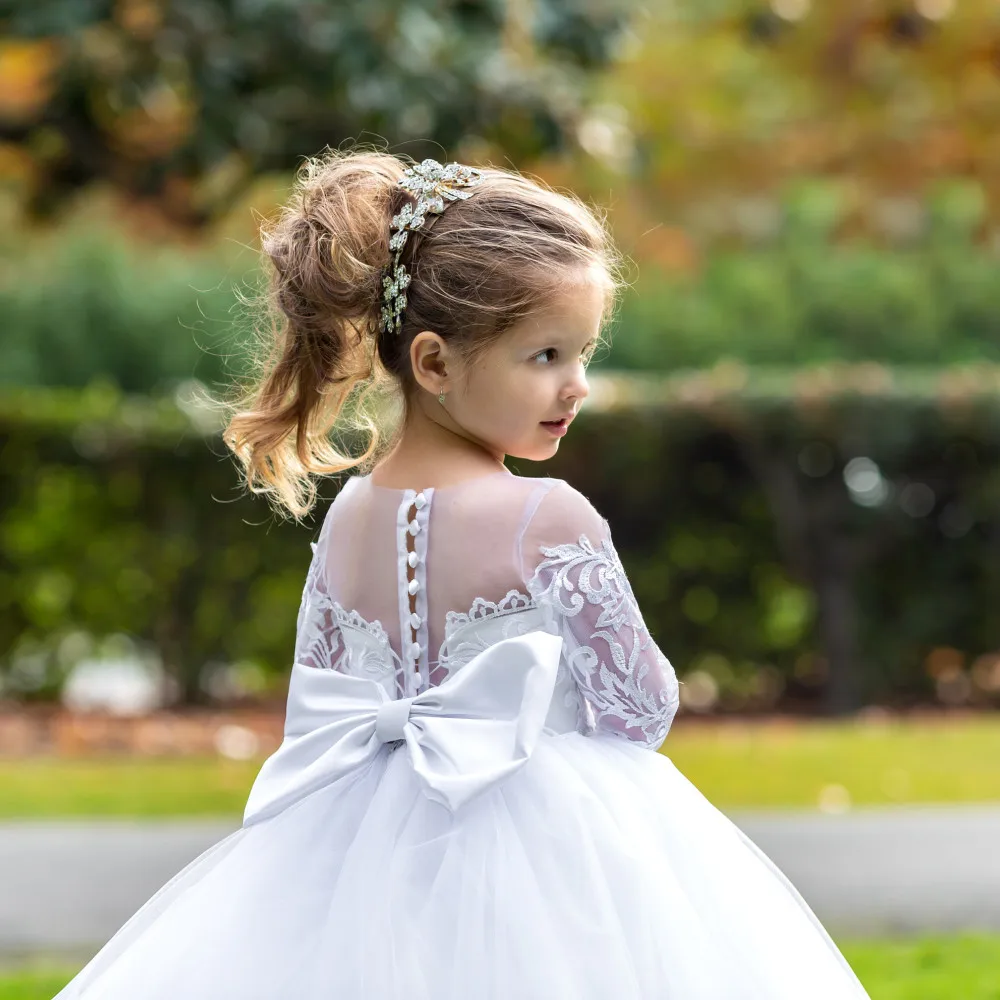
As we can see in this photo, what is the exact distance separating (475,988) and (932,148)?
1676 centimetres


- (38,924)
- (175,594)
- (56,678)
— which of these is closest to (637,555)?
(175,594)

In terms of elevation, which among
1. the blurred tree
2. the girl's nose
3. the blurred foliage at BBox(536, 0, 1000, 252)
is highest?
the blurred foliage at BBox(536, 0, 1000, 252)

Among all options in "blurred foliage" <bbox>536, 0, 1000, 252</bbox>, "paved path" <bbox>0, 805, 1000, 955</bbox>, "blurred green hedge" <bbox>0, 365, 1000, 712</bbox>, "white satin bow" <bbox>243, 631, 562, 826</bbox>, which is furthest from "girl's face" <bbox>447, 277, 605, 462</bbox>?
"blurred foliage" <bbox>536, 0, 1000, 252</bbox>

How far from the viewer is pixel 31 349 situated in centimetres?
1146

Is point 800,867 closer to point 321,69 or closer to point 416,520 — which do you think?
point 416,520

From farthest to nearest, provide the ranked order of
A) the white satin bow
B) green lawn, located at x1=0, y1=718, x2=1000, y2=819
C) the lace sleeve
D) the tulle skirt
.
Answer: green lawn, located at x1=0, y1=718, x2=1000, y2=819 < the lace sleeve < the white satin bow < the tulle skirt

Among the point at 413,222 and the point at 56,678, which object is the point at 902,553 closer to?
the point at 56,678

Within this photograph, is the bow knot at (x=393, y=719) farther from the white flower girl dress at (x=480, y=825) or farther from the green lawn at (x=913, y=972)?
the green lawn at (x=913, y=972)

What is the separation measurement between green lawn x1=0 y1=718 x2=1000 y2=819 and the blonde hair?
3.85 m

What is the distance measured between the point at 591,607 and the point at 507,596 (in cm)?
13

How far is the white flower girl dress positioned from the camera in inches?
90.4

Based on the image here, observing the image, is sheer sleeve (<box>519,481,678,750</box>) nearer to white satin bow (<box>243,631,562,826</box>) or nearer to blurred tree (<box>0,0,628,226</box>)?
white satin bow (<box>243,631,562,826</box>)

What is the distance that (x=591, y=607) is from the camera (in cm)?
246

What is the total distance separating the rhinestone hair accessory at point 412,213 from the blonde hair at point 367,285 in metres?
0.01
